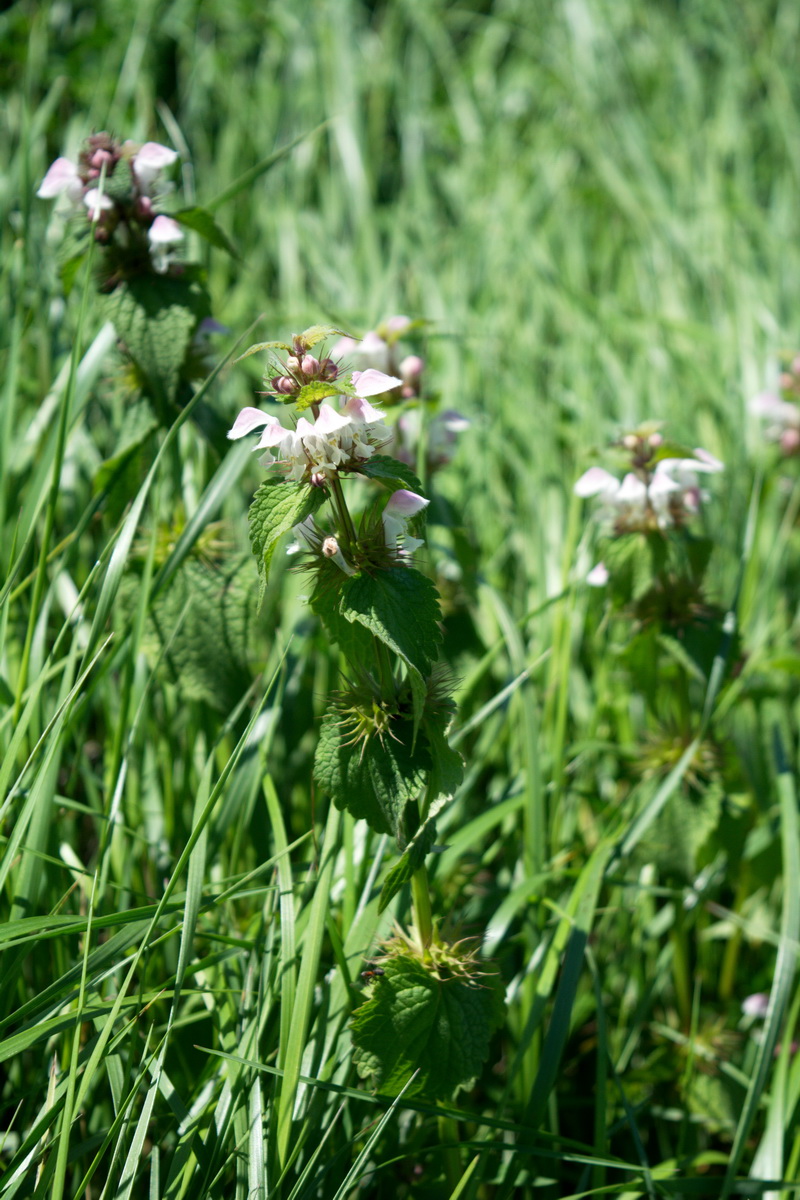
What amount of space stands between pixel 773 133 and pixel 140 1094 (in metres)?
3.96

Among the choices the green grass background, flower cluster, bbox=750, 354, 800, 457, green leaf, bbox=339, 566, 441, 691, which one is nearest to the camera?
green leaf, bbox=339, 566, 441, 691

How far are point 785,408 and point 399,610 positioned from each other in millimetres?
1664

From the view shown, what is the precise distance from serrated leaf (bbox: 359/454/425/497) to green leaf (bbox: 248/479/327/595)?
0.05 meters

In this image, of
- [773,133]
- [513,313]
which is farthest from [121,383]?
[773,133]

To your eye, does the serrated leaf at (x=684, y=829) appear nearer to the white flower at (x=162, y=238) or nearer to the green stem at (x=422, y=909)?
the green stem at (x=422, y=909)

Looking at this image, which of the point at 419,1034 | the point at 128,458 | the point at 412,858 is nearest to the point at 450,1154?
the point at 419,1034

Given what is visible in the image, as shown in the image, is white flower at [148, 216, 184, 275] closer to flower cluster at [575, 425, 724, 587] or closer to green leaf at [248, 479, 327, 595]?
green leaf at [248, 479, 327, 595]

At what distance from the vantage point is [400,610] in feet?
2.63

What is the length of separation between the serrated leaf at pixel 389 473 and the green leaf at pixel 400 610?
82mm

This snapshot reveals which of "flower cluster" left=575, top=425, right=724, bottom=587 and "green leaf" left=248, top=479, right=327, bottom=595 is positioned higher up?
"green leaf" left=248, top=479, right=327, bottom=595

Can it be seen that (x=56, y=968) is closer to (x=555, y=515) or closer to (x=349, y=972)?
(x=349, y=972)

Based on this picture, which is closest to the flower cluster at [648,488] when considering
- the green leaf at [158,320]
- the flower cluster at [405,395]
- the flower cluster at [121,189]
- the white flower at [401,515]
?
the flower cluster at [405,395]

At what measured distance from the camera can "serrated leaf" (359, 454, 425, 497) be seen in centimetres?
80

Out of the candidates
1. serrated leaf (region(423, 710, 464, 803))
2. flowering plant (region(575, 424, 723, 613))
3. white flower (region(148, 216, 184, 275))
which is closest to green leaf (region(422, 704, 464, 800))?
serrated leaf (region(423, 710, 464, 803))
